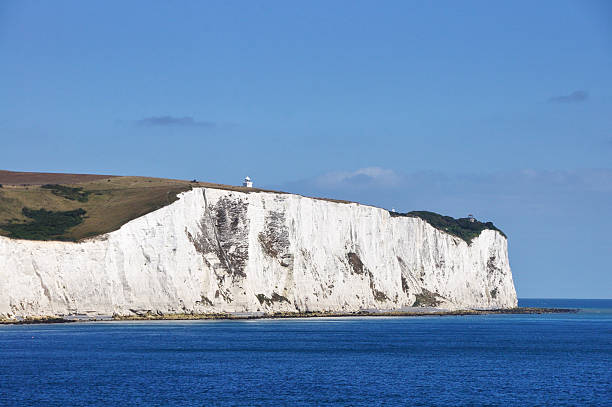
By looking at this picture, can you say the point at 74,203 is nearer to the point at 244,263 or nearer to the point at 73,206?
the point at 73,206

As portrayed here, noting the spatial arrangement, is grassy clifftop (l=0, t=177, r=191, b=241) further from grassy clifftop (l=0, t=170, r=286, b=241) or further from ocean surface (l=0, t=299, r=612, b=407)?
ocean surface (l=0, t=299, r=612, b=407)

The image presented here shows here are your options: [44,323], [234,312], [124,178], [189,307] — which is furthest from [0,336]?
[124,178]

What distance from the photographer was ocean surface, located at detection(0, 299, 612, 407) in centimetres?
3659

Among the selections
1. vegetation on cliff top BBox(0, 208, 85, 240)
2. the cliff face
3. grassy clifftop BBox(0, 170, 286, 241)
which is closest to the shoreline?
the cliff face

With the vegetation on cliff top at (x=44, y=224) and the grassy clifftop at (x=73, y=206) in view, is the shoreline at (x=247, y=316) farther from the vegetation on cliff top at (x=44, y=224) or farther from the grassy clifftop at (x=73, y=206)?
the vegetation on cliff top at (x=44, y=224)

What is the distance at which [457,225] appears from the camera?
13625 cm

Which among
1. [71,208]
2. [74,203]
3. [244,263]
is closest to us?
[244,263]

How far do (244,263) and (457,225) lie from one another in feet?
192

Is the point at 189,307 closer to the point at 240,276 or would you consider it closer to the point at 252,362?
the point at 240,276

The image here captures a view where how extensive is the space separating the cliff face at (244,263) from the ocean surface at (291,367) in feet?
10.4

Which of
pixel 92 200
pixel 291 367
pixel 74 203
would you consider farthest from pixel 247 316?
pixel 291 367

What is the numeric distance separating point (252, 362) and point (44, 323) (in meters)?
29.5

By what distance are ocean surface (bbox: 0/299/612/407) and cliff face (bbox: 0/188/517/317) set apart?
318 cm

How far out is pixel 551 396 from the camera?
3769 cm
